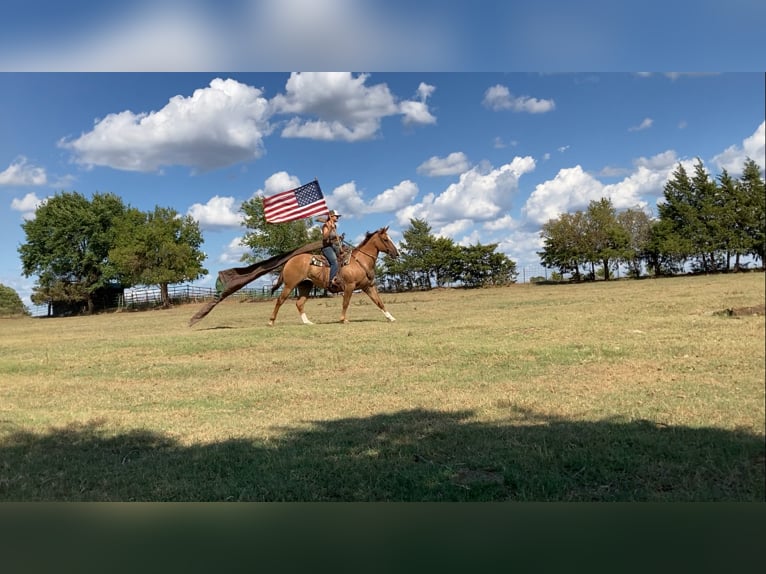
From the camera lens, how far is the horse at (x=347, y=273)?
3518mm

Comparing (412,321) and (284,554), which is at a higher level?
(412,321)

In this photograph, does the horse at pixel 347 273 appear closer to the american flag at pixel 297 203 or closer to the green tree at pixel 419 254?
the green tree at pixel 419 254

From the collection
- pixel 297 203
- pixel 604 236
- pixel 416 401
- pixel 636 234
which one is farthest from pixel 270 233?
pixel 636 234

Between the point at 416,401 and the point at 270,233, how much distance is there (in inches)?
55.4

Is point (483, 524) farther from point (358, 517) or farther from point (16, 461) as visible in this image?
point (16, 461)

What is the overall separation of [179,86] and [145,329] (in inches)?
63.8

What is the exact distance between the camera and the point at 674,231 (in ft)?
9.32

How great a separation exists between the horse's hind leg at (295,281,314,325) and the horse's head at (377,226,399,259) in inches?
26.0

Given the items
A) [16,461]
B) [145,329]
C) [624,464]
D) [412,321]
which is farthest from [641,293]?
[16,461]

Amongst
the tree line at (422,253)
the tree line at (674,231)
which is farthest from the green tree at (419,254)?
the tree line at (674,231)

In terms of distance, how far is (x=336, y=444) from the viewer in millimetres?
2838

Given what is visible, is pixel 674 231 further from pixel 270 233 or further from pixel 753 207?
pixel 270 233

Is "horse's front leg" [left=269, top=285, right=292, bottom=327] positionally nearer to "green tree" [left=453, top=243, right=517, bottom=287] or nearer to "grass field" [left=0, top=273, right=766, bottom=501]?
"grass field" [left=0, top=273, right=766, bottom=501]

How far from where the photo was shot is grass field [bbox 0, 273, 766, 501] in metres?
2.52
